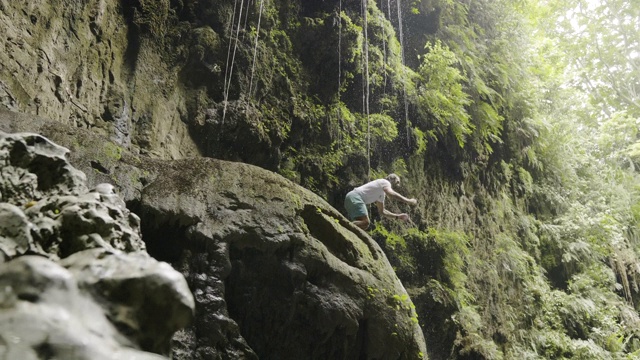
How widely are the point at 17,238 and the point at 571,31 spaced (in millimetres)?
19960

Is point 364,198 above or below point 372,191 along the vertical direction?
below

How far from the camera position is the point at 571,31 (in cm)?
1889

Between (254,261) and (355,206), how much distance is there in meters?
3.30

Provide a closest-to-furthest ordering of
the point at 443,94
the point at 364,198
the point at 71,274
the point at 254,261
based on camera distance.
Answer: the point at 71,274, the point at 254,261, the point at 364,198, the point at 443,94

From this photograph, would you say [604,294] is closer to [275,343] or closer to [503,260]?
[503,260]

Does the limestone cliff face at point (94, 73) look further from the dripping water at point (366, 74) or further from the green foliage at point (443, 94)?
the green foliage at point (443, 94)

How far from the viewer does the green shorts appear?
8078 mm

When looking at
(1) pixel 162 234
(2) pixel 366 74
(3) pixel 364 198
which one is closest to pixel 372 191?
(3) pixel 364 198

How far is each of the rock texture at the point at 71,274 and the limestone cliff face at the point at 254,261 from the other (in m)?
0.98

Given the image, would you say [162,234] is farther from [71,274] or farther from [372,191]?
[372,191]

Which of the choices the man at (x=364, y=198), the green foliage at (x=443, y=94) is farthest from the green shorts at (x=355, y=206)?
the green foliage at (x=443, y=94)

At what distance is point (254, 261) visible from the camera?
5.03 metres

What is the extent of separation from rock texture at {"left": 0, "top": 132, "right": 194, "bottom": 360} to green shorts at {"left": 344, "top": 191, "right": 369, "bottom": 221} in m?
4.68

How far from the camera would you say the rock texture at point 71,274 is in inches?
89.2
